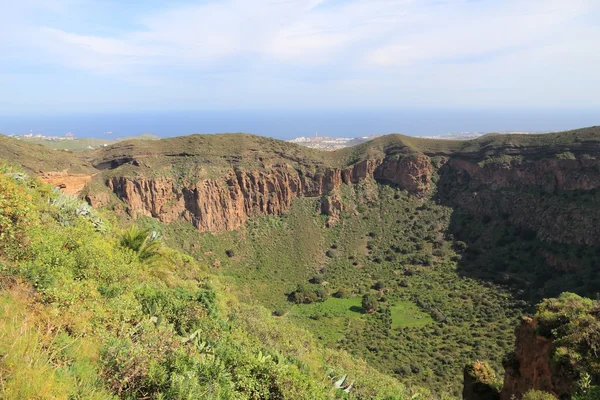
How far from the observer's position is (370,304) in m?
31.8

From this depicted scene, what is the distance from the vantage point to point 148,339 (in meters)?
5.14

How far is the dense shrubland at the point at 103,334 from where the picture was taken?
390 centimetres

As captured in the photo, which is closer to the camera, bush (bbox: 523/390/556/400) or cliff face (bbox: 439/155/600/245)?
bush (bbox: 523/390/556/400)

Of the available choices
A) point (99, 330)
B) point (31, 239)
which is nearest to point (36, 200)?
point (31, 239)

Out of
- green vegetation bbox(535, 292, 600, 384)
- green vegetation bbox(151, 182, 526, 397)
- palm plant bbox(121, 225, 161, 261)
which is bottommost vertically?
green vegetation bbox(151, 182, 526, 397)

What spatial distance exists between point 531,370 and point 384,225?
1398 inches

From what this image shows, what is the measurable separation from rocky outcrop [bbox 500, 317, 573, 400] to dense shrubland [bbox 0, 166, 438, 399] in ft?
14.2

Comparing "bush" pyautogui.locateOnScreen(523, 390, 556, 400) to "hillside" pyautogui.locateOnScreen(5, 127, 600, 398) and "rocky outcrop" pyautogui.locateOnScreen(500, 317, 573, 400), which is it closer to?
"rocky outcrop" pyautogui.locateOnScreen(500, 317, 573, 400)

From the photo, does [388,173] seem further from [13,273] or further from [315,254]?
[13,273]

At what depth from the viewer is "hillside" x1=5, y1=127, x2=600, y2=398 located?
28.1m

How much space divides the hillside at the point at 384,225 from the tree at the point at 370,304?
0.45ft

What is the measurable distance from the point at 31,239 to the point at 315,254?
36.0 metres

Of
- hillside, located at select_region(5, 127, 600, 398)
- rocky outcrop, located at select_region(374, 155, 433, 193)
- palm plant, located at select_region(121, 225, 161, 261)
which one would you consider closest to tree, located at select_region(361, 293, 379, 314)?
hillside, located at select_region(5, 127, 600, 398)

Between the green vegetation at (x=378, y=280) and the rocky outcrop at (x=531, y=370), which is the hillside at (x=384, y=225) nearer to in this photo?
the green vegetation at (x=378, y=280)
